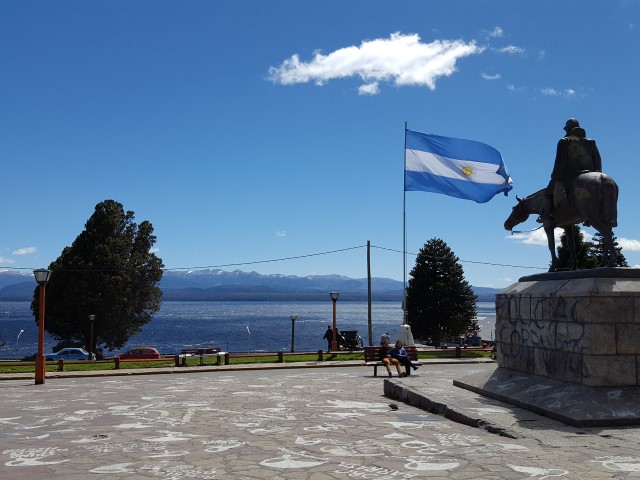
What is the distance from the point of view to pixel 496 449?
7.90m

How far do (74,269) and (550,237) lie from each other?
3786cm

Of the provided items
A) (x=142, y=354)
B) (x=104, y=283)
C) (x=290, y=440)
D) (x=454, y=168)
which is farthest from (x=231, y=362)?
(x=104, y=283)

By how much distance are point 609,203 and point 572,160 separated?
1.07 m

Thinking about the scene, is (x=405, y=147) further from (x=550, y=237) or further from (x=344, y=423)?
(x=344, y=423)

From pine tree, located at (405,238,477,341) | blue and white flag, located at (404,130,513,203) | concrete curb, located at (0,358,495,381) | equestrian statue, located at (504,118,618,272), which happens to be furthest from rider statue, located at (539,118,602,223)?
pine tree, located at (405,238,477,341)

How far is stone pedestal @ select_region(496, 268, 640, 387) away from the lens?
9906mm

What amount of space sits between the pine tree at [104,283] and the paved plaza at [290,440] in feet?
99.7

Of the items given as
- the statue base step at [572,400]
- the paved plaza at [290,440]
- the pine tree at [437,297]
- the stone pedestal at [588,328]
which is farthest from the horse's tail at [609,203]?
the pine tree at [437,297]

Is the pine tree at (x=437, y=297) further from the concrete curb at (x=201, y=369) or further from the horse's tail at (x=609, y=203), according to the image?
the horse's tail at (x=609, y=203)

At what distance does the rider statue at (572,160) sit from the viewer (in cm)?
1166

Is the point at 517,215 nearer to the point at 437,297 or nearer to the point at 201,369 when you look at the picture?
the point at 201,369

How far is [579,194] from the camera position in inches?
448

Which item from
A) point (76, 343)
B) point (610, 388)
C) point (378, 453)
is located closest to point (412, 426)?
point (378, 453)

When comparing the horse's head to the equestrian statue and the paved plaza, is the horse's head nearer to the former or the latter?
the equestrian statue
